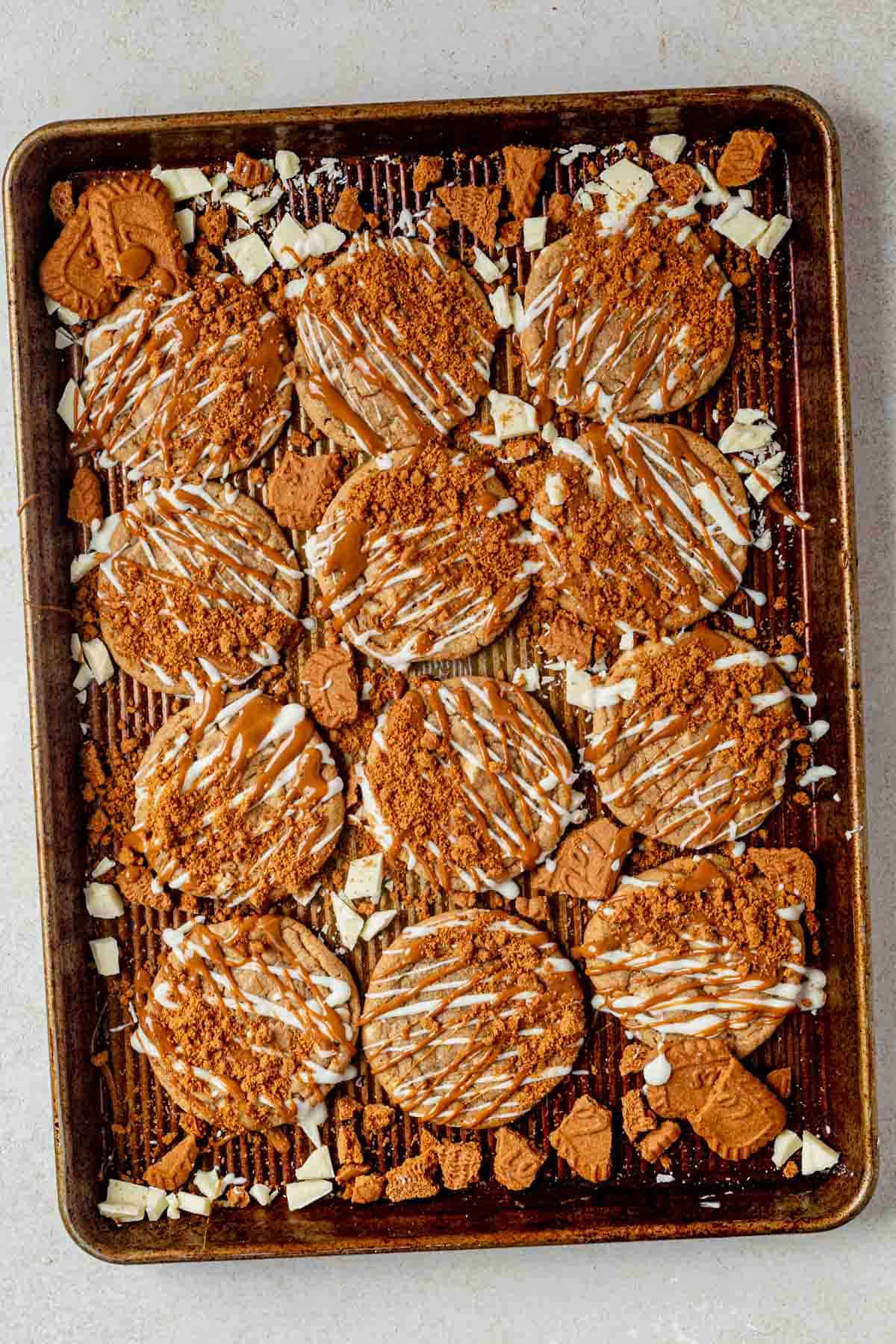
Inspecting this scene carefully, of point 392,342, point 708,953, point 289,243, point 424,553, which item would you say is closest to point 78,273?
point 289,243

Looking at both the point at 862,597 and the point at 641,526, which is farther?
the point at 862,597

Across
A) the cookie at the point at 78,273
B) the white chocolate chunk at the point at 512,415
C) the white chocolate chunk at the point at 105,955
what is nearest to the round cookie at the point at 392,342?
the white chocolate chunk at the point at 512,415

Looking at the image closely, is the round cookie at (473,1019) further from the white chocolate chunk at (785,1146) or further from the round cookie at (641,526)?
the round cookie at (641,526)

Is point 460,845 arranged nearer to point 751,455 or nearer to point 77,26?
point 751,455

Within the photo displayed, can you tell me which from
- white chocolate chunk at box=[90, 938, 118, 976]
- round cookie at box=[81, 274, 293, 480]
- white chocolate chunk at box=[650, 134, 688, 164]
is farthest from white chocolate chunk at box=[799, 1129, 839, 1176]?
white chocolate chunk at box=[650, 134, 688, 164]

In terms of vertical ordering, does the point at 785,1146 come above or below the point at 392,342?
below

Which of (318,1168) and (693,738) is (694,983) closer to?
(693,738)

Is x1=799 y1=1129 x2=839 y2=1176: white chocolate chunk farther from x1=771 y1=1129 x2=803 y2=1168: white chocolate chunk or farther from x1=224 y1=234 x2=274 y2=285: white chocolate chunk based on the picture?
x1=224 y1=234 x2=274 y2=285: white chocolate chunk
